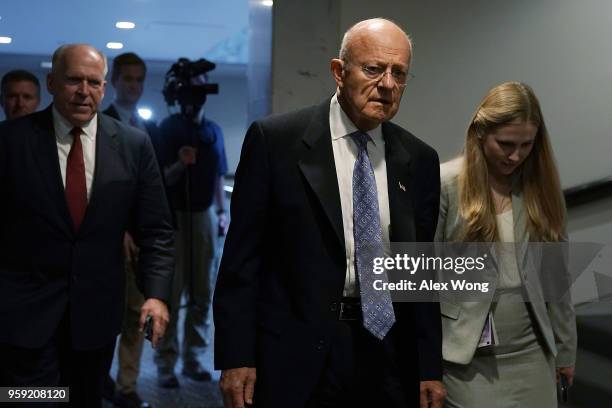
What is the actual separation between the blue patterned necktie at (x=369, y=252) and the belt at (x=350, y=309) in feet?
0.14

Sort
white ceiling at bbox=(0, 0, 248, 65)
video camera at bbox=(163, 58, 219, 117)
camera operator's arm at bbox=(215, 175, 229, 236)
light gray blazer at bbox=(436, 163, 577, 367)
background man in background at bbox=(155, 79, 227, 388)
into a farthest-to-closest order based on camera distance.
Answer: camera operator's arm at bbox=(215, 175, 229, 236) < background man in background at bbox=(155, 79, 227, 388) < video camera at bbox=(163, 58, 219, 117) < white ceiling at bbox=(0, 0, 248, 65) < light gray blazer at bbox=(436, 163, 577, 367)

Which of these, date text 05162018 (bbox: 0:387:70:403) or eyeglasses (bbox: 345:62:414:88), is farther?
date text 05162018 (bbox: 0:387:70:403)

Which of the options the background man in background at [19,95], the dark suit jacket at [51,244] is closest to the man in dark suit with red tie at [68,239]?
the dark suit jacket at [51,244]

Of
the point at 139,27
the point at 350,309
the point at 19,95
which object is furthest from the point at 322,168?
the point at 139,27

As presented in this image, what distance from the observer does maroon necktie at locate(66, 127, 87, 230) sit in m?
3.03

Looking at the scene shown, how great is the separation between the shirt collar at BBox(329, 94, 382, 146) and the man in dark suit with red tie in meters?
0.95

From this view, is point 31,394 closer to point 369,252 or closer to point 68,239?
point 68,239

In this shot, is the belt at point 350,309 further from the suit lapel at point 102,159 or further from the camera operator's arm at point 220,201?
the camera operator's arm at point 220,201

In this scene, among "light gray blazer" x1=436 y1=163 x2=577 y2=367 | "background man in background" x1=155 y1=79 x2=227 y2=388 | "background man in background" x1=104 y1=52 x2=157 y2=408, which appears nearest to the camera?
"light gray blazer" x1=436 y1=163 x2=577 y2=367

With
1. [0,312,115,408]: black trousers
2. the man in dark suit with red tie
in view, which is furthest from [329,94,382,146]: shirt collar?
[0,312,115,408]: black trousers

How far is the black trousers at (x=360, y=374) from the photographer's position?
7.72ft

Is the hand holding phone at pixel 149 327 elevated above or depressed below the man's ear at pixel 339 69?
below

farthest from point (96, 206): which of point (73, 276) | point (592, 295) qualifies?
point (592, 295)

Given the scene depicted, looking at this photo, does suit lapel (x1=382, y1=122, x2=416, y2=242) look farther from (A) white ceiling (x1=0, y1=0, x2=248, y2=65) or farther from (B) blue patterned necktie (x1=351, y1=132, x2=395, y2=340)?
(A) white ceiling (x1=0, y1=0, x2=248, y2=65)
